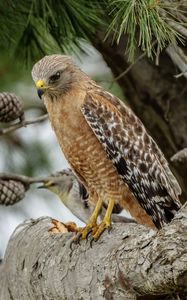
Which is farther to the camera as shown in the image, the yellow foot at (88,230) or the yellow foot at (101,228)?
the yellow foot at (88,230)

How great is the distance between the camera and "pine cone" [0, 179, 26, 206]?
5.12 metres

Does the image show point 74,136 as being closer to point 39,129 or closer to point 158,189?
point 158,189

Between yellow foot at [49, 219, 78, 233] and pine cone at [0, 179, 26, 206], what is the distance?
302 millimetres

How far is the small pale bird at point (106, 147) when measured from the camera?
16.3 ft

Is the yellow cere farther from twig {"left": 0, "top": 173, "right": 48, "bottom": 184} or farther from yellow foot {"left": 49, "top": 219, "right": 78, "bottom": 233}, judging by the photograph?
yellow foot {"left": 49, "top": 219, "right": 78, "bottom": 233}

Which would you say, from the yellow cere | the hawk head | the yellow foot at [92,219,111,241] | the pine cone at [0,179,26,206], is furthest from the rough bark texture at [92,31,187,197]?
the yellow foot at [92,219,111,241]

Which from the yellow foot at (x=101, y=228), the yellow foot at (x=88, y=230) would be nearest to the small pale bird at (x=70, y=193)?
the yellow foot at (x=88, y=230)

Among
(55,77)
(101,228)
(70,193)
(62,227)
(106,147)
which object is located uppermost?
(55,77)

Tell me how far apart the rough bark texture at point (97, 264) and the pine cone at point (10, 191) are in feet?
0.58

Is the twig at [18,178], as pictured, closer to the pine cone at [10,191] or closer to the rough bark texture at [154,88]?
the pine cone at [10,191]

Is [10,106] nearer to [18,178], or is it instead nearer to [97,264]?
[18,178]

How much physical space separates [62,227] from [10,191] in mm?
357

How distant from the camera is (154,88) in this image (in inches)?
220

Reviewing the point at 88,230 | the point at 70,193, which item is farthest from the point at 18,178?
the point at 70,193
